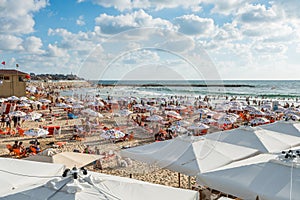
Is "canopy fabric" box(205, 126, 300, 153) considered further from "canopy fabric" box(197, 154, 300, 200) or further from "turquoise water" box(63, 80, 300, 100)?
"canopy fabric" box(197, 154, 300, 200)

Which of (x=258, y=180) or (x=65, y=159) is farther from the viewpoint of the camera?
(x=65, y=159)

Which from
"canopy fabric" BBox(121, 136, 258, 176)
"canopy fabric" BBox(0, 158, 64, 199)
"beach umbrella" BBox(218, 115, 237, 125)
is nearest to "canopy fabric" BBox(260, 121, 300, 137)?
"canopy fabric" BBox(121, 136, 258, 176)

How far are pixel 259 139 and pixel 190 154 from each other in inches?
82.1

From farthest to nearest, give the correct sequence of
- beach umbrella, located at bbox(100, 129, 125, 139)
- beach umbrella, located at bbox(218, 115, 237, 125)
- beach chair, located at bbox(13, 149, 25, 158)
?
beach umbrella, located at bbox(218, 115, 237, 125) < beach chair, located at bbox(13, 149, 25, 158) < beach umbrella, located at bbox(100, 129, 125, 139)

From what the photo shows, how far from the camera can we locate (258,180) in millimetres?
3504

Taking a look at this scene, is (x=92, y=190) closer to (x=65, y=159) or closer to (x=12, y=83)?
(x=65, y=159)

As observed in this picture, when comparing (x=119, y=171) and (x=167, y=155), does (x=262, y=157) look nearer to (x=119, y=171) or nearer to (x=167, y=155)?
(x=167, y=155)

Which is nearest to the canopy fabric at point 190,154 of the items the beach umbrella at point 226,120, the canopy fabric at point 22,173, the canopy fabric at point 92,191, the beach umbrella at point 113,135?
the canopy fabric at point 92,191

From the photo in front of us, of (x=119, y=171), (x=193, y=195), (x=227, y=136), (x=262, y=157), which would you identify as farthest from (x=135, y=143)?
(x=193, y=195)

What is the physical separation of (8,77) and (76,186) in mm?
25209

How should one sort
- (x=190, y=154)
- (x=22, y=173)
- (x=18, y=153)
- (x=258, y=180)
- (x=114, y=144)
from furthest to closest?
(x=114, y=144)
(x=18, y=153)
(x=190, y=154)
(x=22, y=173)
(x=258, y=180)

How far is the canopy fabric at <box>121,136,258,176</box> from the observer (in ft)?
14.6

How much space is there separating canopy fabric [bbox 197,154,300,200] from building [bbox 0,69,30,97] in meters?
24.7

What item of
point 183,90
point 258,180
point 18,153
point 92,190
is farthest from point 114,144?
point 92,190
